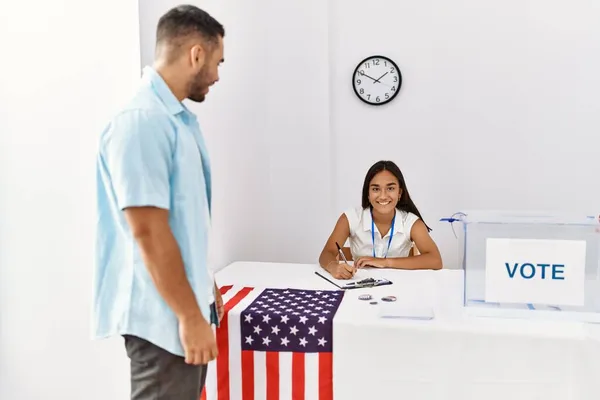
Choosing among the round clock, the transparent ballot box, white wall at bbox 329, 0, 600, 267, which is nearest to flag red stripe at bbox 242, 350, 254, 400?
the transparent ballot box

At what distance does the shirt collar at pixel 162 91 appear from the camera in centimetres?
116

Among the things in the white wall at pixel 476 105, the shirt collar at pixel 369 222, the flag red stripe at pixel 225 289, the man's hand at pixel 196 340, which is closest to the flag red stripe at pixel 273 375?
the flag red stripe at pixel 225 289

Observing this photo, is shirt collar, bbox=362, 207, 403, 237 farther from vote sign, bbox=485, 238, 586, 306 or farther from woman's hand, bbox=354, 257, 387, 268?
vote sign, bbox=485, 238, 586, 306

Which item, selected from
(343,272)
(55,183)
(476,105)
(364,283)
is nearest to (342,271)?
(343,272)

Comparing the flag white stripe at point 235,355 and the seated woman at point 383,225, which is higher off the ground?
the seated woman at point 383,225

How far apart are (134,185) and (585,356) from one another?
122 cm

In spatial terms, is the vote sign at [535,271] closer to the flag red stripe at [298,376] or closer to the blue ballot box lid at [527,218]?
the blue ballot box lid at [527,218]

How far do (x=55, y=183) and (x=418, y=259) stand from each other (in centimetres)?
145

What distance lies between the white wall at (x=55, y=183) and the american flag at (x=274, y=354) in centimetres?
35

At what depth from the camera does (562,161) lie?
3201 mm

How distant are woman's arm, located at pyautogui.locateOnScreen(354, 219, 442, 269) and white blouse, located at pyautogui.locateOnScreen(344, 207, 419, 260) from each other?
4cm

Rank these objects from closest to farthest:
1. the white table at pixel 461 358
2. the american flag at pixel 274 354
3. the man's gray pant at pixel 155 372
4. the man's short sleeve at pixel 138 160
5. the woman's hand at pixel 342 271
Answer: the man's short sleeve at pixel 138 160
the man's gray pant at pixel 155 372
the white table at pixel 461 358
the american flag at pixel 274 354
the woman's hand at pixel 342 271

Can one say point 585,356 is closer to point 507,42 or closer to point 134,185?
point 134,185

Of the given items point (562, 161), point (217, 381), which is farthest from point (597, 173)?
point (217, 381)
